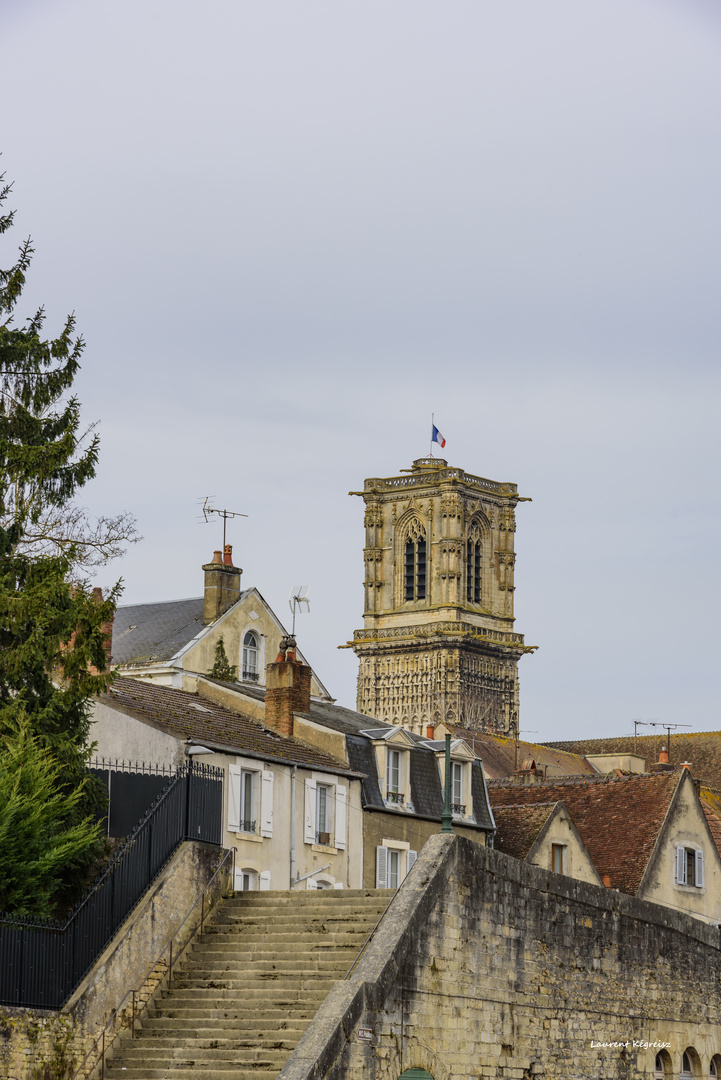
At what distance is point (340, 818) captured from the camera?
34438mm

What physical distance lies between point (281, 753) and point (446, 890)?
37.8 ft

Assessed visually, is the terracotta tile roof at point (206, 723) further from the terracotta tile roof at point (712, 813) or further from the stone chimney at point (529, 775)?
the stone chimney at point (529, 775)

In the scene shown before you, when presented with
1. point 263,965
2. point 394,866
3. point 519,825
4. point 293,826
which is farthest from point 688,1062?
point 519,825

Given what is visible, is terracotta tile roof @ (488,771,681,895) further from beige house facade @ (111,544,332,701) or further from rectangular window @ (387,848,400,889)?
beige house facade @ (111,544,332,701)

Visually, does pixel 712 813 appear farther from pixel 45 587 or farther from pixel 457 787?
pixel 45 587

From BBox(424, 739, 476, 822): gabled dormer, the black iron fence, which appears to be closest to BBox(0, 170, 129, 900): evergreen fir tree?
the black iron fence

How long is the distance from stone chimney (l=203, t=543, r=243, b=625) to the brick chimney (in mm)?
14330

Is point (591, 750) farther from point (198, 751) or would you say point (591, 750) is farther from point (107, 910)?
point (107, 910)

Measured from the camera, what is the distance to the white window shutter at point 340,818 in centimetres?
3438

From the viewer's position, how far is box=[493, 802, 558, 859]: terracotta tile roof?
39.2 meters

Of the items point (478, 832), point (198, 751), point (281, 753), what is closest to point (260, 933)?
point (198, 751)

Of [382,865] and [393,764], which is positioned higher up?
[393,764]

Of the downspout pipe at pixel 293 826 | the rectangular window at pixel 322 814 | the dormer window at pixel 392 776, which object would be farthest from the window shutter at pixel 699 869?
the downspout pipe at pixel 293 826

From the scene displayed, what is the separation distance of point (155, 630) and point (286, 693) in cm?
1767
